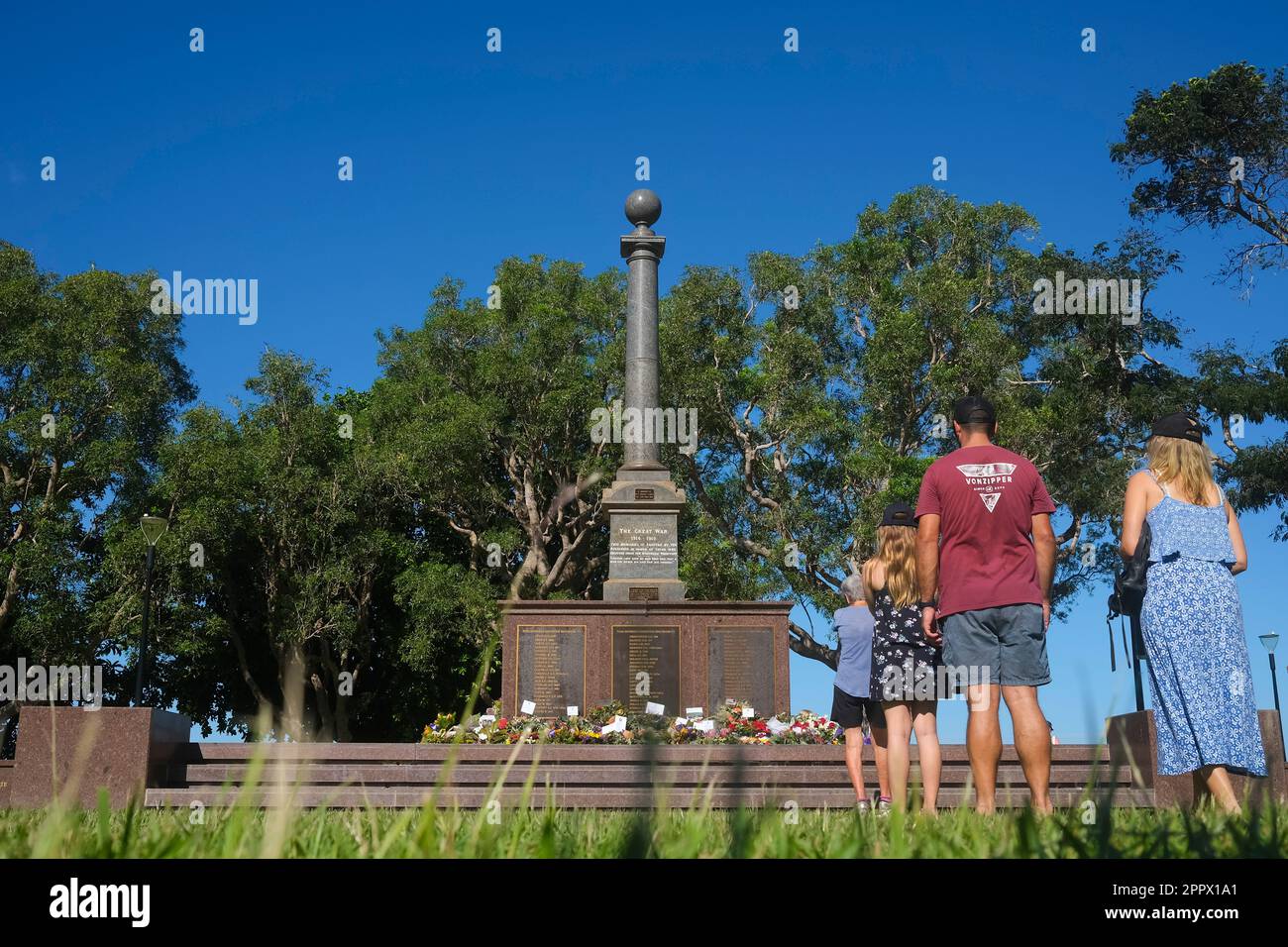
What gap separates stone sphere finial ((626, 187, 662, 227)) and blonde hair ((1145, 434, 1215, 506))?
584 inches

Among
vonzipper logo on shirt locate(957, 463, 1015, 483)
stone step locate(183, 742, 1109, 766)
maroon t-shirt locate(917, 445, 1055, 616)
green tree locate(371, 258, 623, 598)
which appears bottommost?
stone step locate(183, 742, 1109, 766)

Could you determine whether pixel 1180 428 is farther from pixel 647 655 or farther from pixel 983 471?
pixel 647 655

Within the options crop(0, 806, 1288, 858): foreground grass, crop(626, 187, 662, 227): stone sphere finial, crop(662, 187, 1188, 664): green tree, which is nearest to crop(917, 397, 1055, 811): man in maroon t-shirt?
crop(0, 806, 1288, 858): foreground grass

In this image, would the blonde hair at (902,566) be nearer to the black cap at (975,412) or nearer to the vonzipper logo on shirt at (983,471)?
the black cap at (975,412)

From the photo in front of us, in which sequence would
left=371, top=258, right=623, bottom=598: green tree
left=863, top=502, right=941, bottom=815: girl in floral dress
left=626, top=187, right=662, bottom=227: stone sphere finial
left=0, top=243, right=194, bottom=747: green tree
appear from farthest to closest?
left=371, top=258, right=623, bottom=598: green tree → left=0, top=243, right=194, bottom=747: green tree → left=626, top=187, right=662, bottom=227: stone sphere finial → left=863, top=502, right=941, bottom=815: girl in floral dress

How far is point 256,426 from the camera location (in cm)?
3108

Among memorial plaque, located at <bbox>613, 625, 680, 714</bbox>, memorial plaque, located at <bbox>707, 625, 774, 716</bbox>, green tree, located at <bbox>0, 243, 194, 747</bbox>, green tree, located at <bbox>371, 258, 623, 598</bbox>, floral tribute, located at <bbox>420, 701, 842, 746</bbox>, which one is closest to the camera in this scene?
floral tribute, located at <bbox>420, 701, 842, 746</bbox>

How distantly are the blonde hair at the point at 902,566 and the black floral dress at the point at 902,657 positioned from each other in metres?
0.08

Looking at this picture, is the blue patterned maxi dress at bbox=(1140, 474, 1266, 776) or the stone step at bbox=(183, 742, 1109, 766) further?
the stone step at bbox=(183, 742, 1109, 766)

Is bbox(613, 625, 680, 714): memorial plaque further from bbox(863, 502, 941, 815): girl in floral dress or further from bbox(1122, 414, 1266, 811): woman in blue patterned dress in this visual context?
bbox(1122, 414, 1266, 811): woman in blue patterned dress

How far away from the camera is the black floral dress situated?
292 inches

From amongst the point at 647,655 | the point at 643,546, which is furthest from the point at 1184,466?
the point at 643,546
